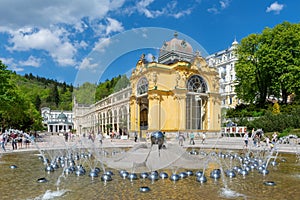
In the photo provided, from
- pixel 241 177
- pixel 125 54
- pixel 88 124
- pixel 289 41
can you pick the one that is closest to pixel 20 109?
pixel 88 124

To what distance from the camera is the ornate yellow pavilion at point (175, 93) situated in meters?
18.9

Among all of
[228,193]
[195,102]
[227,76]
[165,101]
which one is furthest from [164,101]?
[227,76]

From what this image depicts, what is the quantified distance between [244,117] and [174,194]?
43785 mm

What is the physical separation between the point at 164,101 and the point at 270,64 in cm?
2333

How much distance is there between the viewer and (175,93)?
33.4 m

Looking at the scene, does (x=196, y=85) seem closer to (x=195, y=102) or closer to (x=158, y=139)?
(x=195, y=102)

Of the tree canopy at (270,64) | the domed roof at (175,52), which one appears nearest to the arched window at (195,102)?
→ the tree canopy at (270,64)

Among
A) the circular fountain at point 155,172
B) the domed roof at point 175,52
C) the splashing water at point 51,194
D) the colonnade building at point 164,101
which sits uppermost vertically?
the domed roof at point 175,52

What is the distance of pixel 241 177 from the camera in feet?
39.5

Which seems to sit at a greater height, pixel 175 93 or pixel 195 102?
pixel 175 93

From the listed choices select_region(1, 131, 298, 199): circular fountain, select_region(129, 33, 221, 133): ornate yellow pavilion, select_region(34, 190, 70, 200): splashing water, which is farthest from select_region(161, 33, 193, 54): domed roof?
select_region(34, 190, 70, 200): splashing water

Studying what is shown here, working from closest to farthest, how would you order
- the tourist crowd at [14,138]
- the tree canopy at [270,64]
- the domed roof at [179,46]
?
1. the domed roof at [179,46]
2. the tourist crowd at [14,138]
3. the tree canopy at [270,64]

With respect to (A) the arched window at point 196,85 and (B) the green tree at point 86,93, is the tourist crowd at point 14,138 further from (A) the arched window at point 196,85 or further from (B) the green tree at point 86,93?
(A) the arched window at point 196,85

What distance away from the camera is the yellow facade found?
25359 mm
